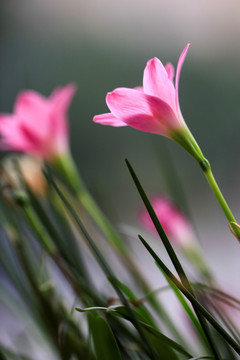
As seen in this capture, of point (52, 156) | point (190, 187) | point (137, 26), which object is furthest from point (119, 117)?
point (137, 26)

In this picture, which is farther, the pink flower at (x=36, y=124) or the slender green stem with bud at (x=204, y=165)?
the pink flower at (x=36, y=124)

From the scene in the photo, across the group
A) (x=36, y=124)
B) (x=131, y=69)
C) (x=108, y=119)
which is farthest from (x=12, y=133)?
(x=131, y=69)

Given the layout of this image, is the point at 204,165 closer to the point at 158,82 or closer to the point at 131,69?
the point at 158,82

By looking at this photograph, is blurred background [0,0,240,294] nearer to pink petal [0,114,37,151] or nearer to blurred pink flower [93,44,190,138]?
pink petal [0,114,37,151]

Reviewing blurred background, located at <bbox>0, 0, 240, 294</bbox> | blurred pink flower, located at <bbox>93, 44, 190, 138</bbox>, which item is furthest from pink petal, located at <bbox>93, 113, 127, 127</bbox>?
blurred background, located at <bbox>0, 0, 240, 294</bbox>

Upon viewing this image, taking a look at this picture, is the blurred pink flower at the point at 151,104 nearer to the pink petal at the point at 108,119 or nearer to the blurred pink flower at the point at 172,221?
the pink petal at the point at 108,119

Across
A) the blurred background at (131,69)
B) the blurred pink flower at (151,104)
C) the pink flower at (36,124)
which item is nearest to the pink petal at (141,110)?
the blurred pink flower at (151,104)

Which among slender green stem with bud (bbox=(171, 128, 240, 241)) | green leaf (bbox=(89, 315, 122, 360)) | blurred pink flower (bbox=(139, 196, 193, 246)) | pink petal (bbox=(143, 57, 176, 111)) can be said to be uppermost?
pink petal (bbox=(143, 57, 176, 111))
